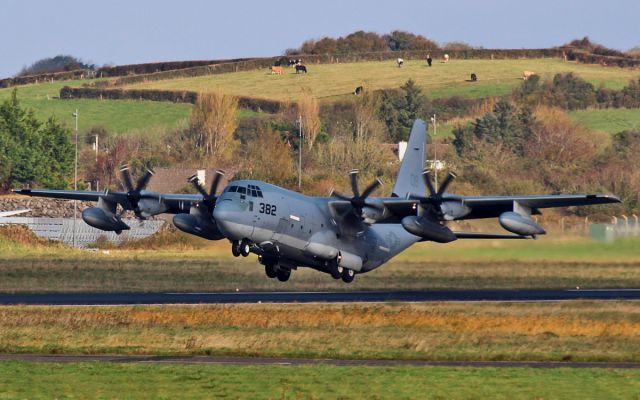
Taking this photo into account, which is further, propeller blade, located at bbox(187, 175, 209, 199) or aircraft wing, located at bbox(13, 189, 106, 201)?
aircraft wing, located at bbox(13, 189, 106, 201)

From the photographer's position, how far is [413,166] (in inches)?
2190

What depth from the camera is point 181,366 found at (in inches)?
1069

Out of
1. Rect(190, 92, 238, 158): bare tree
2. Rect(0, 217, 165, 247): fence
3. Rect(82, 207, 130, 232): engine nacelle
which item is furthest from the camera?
Rect(190, 92, 238, 158): bare tree

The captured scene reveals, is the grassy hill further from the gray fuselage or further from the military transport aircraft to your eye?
the military transport aircraft

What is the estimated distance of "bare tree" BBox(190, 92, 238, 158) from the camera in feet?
415

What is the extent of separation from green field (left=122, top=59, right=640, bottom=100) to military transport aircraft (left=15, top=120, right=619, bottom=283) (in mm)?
98646

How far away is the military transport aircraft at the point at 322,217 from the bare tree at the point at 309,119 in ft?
222

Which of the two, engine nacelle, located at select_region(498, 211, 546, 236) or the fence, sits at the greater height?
engine nacelle, located at select_region(498, 211, 546, 236)

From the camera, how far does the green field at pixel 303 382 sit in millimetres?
23297

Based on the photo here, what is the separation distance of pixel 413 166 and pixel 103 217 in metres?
15.2

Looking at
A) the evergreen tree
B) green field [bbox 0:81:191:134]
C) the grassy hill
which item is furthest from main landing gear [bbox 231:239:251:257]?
green field [bbox 0:81:191:134]

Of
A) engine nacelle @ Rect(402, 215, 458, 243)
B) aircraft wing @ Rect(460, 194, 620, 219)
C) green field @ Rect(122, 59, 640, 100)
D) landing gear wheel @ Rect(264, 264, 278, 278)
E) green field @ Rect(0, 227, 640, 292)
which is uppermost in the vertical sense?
green field @ Rect(122, 59, 640, 100)

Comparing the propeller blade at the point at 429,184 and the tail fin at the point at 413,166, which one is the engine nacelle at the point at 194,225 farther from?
the tail fin at the point at 413,166

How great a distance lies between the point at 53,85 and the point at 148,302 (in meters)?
137
